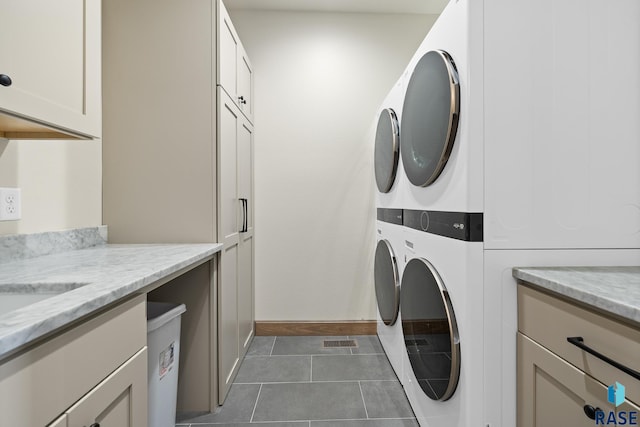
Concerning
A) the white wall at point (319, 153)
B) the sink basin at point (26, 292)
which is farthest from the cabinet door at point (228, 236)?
the sink basin at point (26, 292)

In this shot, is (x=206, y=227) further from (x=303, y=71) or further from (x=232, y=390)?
(x=303, y=71)

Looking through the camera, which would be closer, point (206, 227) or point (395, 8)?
point (206, 227)

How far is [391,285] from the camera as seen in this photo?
80.5 inches

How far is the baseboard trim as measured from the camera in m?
2.86

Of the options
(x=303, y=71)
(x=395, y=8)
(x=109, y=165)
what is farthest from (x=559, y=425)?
(x=395, y=8)

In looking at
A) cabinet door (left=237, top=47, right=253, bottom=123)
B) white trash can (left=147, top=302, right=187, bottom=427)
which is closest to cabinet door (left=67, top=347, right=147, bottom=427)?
white trash can (left=147, top=302, right=187, bottom=427)

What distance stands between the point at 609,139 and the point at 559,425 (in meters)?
0.90

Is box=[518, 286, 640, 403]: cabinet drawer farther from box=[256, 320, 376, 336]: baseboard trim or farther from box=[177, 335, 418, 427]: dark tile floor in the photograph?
box=[256, 320, 376, 336]: baseboard trim

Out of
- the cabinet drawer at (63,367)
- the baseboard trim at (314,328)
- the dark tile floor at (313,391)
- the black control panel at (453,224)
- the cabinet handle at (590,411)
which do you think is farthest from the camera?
the baseboard trim at (314,328)

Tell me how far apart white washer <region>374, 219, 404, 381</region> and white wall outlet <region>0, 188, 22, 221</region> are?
5.48ft

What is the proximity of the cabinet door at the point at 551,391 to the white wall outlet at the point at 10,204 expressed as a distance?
1804mm

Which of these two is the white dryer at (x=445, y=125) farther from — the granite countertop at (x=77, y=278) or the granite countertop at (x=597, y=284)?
the granite countertop at (x=77, y=278)

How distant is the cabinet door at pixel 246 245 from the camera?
228 centimetres

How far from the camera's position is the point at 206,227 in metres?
1.74
